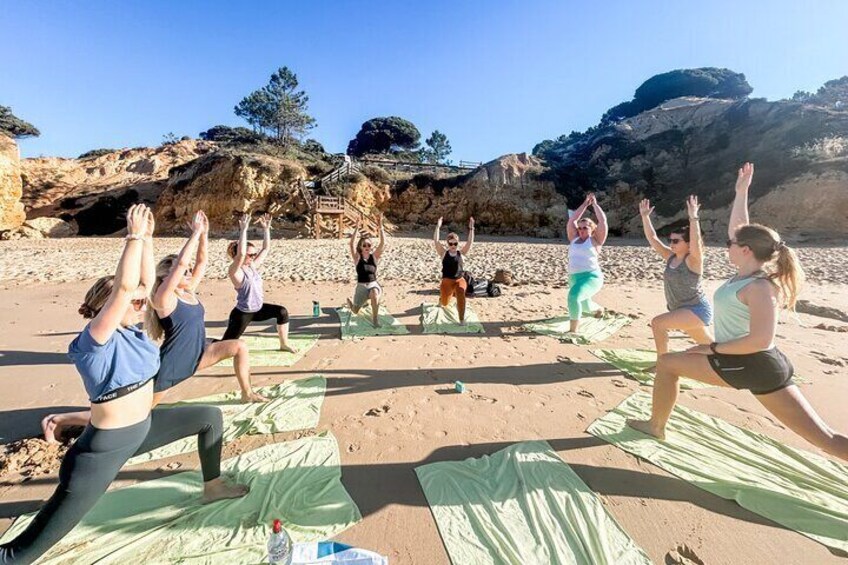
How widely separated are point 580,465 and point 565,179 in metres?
34.9

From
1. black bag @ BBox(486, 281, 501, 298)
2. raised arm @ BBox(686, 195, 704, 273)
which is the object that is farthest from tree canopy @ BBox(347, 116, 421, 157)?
raised arm @ BBox(686, 195, 704, 273)

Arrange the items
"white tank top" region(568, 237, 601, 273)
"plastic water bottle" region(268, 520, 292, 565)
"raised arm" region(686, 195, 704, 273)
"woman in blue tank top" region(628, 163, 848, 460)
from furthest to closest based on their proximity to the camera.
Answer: "white tank top" region(568, 237, 601, 273)
"raised arm" region(686, 195, 704, 273)
"woman in blue tank top" region(628, 163, 848, 460)
"plastic water bottle" region(268, 520, 292, 565)

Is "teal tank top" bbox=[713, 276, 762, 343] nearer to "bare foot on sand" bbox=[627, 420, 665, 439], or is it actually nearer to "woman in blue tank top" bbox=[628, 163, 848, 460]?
"woman in blue tank top" bbox=[628, 163, 848, 460]

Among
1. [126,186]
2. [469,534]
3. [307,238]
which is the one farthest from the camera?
[126,186]

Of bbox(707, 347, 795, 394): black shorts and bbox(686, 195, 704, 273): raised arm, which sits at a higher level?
bbox(686, 195, 704, 273): raised arm

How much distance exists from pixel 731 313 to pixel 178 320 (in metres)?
4.59

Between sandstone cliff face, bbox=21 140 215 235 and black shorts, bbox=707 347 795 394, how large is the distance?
41.5m

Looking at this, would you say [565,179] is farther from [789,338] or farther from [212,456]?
[212,456]

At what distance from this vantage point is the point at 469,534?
93.2 inches

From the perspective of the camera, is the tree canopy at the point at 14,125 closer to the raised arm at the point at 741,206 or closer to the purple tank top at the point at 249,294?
the purple tank top at the point at 249,294

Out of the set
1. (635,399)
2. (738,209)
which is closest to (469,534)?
(635,399)

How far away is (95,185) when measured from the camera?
36.5m

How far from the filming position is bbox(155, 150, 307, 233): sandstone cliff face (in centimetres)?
2848

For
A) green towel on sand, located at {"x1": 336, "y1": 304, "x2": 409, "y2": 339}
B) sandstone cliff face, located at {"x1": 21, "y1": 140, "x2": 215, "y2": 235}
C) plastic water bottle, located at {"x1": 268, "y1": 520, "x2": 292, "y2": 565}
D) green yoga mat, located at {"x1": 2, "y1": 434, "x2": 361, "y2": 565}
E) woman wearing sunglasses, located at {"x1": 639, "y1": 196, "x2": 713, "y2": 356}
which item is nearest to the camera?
plastic water bottle, located at {"x1": 268, "y1": 520, "x2": 292, "y2": 565}
